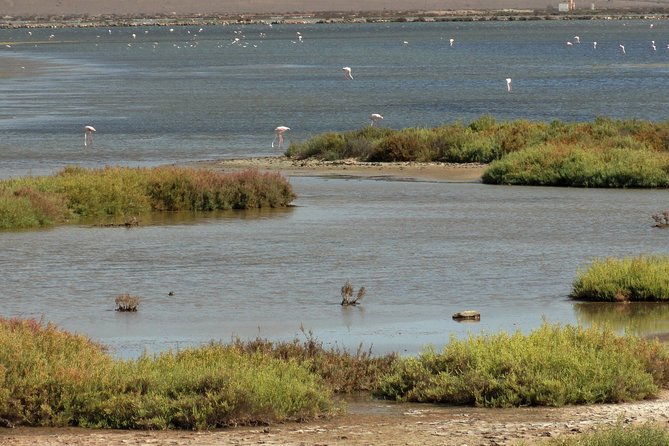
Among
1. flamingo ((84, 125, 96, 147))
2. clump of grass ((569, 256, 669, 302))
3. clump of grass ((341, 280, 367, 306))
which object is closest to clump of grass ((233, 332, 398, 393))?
clump of grass ((341, 280, 367, 306))

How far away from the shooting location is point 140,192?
2597 cm

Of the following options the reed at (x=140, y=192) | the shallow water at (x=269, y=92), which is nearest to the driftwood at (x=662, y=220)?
the reed at (x=140, y=192)

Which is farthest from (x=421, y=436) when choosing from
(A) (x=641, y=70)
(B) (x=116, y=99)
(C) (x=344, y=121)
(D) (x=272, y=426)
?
(A) (x=641, y=70)

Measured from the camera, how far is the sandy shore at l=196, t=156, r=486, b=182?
31766mm

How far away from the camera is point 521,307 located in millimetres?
16109

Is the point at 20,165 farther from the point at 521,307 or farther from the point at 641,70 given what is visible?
the point at 641,70

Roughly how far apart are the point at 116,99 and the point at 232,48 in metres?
83.2

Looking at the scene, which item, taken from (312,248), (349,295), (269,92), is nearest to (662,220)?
(312,248)

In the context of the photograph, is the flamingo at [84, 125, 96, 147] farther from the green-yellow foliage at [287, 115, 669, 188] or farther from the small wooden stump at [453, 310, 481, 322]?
the small wooden stump at [453, 310, 481, 322]

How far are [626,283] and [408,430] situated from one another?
22.6 feet

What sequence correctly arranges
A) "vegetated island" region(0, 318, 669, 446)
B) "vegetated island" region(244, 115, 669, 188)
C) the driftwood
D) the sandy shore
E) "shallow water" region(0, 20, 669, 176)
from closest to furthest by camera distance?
"vegetated island" region(0, 318, 669, 446)
the driftwood
"vegetated island" region(244, 115, 669, 188)
the sandy shore
"shallow water" region(0, 20, 669, 176)

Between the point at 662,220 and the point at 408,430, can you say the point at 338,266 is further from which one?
the point at 408,430

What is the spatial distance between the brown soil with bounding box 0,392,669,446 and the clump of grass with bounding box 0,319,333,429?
0.11 m

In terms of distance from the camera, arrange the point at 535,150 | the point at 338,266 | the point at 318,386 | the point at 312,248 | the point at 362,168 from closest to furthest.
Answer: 1. the point at 318,386
2. the point at 338,266
3. the point at 312,248
4. the point at 535,150
5. the point at 362,168
